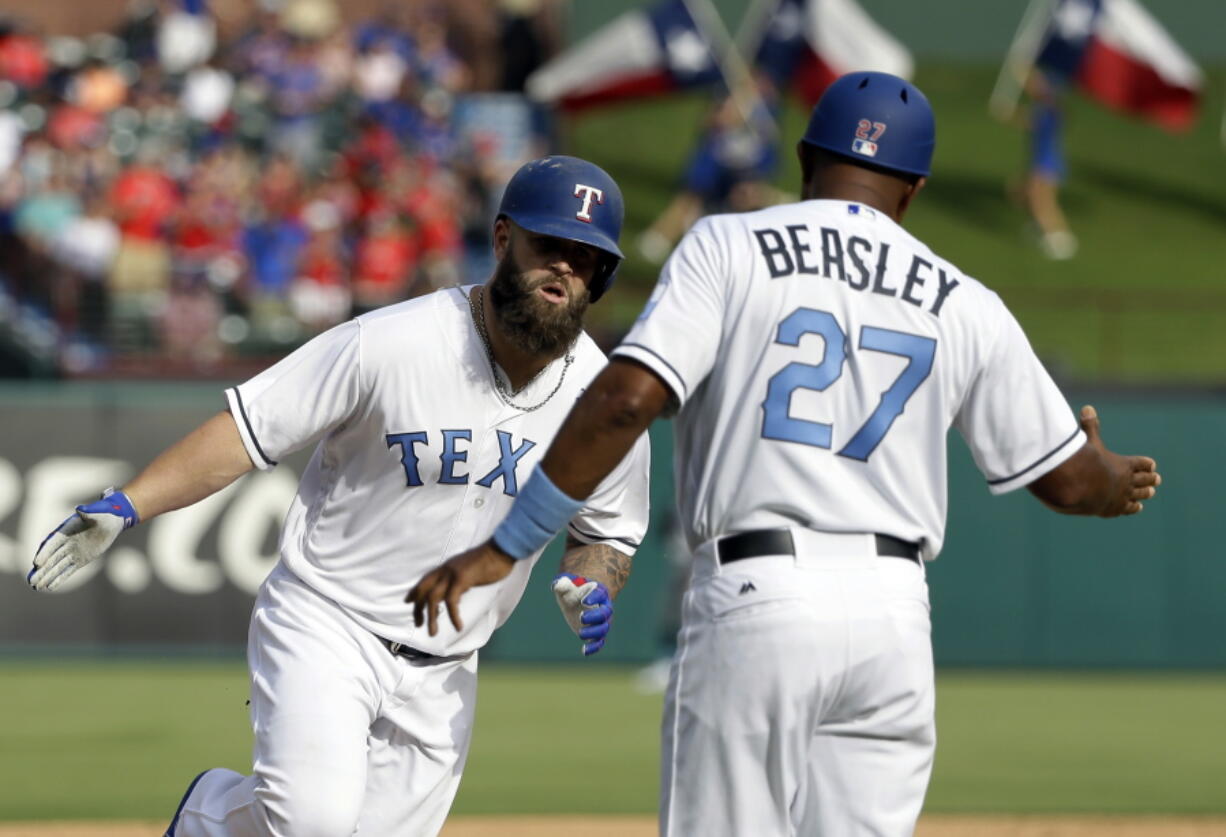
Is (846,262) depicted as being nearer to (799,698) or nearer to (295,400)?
(799,698)

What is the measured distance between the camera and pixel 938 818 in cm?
832

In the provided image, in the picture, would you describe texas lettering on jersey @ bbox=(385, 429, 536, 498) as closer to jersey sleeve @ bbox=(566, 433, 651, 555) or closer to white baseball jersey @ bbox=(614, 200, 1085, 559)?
jersey sleeve @ bbox=(566, 433, 651, 555)

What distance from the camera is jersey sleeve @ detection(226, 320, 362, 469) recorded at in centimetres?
510

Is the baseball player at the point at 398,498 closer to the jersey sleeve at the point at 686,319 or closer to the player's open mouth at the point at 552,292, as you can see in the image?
the player's open mouth at the point at 552,292

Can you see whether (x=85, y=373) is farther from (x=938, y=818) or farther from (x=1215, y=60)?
(x=1215, y=60)


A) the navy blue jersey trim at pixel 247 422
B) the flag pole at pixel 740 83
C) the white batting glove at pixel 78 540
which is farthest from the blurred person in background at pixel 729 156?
the white batting glove at pixel 78 540

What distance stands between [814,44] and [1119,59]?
114 inches

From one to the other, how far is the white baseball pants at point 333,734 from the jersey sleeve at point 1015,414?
69.1 inches

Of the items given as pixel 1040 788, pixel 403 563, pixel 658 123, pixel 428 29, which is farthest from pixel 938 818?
pixel 658 123

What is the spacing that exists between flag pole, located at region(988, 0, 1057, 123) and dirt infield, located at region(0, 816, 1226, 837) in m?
18.7

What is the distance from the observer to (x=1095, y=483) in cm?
445

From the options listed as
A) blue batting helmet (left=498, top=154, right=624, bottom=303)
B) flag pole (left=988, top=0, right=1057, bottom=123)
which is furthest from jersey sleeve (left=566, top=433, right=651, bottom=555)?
flag pole (left=988, top=0, right=1057, bottom=123)

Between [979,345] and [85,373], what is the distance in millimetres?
9938

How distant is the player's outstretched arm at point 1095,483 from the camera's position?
14.5 ft
